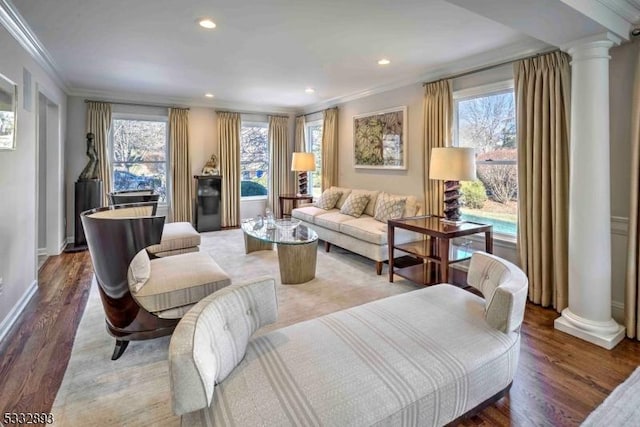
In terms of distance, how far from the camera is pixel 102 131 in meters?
5.62

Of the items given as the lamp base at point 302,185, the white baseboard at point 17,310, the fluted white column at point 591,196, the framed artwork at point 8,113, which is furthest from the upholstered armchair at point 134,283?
the lamp base at point 302,185

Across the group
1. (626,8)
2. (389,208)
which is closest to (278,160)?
(389,208)

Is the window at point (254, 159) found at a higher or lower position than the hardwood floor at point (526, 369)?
higher

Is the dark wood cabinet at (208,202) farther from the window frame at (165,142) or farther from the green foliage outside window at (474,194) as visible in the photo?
the green foliage outside window at (474,194)

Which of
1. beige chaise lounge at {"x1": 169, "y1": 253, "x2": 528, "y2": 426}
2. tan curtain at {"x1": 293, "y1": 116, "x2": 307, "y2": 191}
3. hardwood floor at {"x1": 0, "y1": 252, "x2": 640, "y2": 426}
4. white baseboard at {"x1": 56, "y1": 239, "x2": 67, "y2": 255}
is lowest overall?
hardwood floor at {"x1": 0, "y1": 252, "x2": 640, "y2": 426}

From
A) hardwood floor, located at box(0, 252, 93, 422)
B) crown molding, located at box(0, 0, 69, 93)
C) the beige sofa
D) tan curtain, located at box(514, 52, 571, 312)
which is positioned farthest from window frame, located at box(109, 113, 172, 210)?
tan curtain, located at box(514, 52, 571, 312)

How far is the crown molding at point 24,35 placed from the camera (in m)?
2.64

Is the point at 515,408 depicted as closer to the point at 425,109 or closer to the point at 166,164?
the point at 425,109

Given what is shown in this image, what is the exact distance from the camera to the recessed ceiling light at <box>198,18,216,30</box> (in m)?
2.85

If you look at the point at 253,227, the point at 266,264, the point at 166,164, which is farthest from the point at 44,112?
the point at 266,264

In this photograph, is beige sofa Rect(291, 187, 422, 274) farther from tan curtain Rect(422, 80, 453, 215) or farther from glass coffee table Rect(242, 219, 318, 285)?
glass coffee table Rect(242, 219, 318, 285)

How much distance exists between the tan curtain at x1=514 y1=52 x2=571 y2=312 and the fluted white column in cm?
41

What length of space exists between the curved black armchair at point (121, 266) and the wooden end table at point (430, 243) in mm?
2345

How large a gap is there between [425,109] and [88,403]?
4356mm
